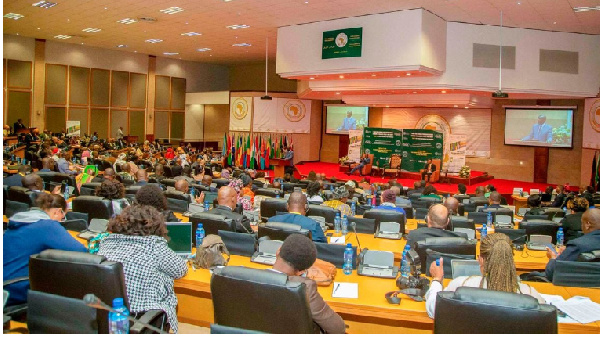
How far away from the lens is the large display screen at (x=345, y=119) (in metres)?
23.3

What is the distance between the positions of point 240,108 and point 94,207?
57.4 ft

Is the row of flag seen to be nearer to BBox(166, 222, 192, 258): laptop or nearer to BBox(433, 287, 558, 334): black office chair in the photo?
BBox(166, 222, 192, 258): laptop

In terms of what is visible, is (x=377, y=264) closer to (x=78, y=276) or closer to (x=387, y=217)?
(x=78, y=276)

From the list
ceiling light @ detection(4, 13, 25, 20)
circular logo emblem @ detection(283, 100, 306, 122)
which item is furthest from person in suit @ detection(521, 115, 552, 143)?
ceiling light @ detection(4, 13, 25, 20)

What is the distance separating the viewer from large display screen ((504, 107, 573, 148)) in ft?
60.6

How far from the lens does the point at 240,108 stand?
931 inches

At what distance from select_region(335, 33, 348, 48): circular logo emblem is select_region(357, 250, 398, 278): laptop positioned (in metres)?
11.0

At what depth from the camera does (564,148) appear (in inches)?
738

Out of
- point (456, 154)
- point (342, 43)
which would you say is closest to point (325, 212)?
point (342, 43)

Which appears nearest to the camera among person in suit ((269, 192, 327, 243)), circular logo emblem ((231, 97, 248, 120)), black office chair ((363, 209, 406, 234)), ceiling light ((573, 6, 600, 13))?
person in suit ((269, 192, 327, 243))

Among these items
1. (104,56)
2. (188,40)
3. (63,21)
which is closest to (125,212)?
(63,21)

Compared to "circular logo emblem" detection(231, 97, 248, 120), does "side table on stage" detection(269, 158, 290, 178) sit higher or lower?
lower

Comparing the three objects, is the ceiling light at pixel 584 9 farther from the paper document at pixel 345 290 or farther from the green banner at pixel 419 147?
the paper document at pixel 345 290

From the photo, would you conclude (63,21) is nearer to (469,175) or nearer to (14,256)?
(469,175)
